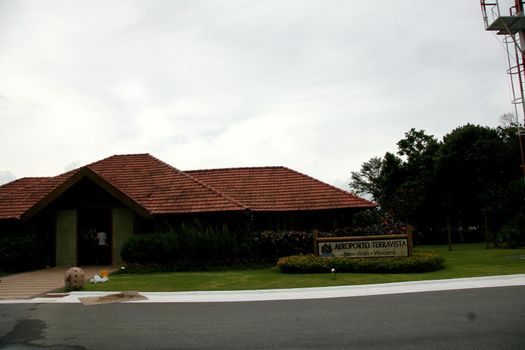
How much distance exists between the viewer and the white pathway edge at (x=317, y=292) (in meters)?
11.4

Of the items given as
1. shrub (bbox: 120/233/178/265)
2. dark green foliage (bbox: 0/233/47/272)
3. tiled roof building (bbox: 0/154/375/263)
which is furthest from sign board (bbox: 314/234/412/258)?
dark green foliage (bbox: 0/233/47/272)

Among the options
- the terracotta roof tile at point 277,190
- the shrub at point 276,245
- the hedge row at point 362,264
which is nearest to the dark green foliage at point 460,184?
the terracotta roof tile at point 277,190

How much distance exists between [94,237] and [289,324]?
16.6 meters

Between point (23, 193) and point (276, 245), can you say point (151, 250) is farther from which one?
point (23, 193)

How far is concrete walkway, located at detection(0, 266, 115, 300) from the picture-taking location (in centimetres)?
1318

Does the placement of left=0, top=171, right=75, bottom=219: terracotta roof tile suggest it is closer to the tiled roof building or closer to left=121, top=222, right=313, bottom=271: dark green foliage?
the tiled roof building

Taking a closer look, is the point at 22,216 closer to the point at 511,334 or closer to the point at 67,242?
the point at 67,242

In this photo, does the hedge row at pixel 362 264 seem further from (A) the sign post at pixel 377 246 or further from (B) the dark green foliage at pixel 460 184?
(B) the dark green foliage at pixel 460 184

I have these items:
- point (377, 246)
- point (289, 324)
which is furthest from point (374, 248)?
point (289, 324)

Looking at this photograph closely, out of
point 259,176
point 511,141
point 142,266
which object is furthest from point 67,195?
point 511,141

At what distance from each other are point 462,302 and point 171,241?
11437mm

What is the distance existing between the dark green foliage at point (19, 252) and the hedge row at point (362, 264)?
34.3 ft

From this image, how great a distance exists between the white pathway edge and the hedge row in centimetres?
215

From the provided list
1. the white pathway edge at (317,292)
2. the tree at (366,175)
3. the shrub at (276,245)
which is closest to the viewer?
the white pathway edge at (317,292)
